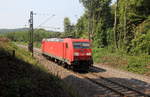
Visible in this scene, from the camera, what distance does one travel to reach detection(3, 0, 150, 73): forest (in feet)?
82.1

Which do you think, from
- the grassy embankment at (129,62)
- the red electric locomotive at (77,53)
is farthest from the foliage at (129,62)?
the red electric locomotive at (77,53)

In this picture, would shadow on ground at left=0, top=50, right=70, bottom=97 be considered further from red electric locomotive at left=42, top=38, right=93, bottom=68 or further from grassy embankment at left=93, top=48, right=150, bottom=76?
grassy embankment at left=93, top=48, right=150, bottom=76

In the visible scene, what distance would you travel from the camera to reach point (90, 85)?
14.2 meters

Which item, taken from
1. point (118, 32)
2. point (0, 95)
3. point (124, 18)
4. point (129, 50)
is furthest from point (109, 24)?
point (0, 95)

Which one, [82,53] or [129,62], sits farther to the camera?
[129,62]

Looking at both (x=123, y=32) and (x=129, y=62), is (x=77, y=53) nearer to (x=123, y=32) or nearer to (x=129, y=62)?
(x=129, y=62)

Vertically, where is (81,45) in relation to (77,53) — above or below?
above

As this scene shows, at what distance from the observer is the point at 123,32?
33.6 m

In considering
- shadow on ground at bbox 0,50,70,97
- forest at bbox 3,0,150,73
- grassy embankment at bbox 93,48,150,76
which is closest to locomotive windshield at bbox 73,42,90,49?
forest at bbox 3,0,150,73

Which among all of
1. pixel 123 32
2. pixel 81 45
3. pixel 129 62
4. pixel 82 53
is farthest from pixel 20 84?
pixel 123 32

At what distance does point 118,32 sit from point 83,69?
17.0 metres

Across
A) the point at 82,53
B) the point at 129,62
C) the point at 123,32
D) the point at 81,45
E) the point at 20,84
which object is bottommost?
the point at 129,62

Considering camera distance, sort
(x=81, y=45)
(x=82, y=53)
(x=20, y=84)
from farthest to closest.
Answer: (x=81, y=45)
(x=82, y=53)
(x=20, y=84)

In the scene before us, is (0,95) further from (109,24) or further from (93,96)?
(109,24)
